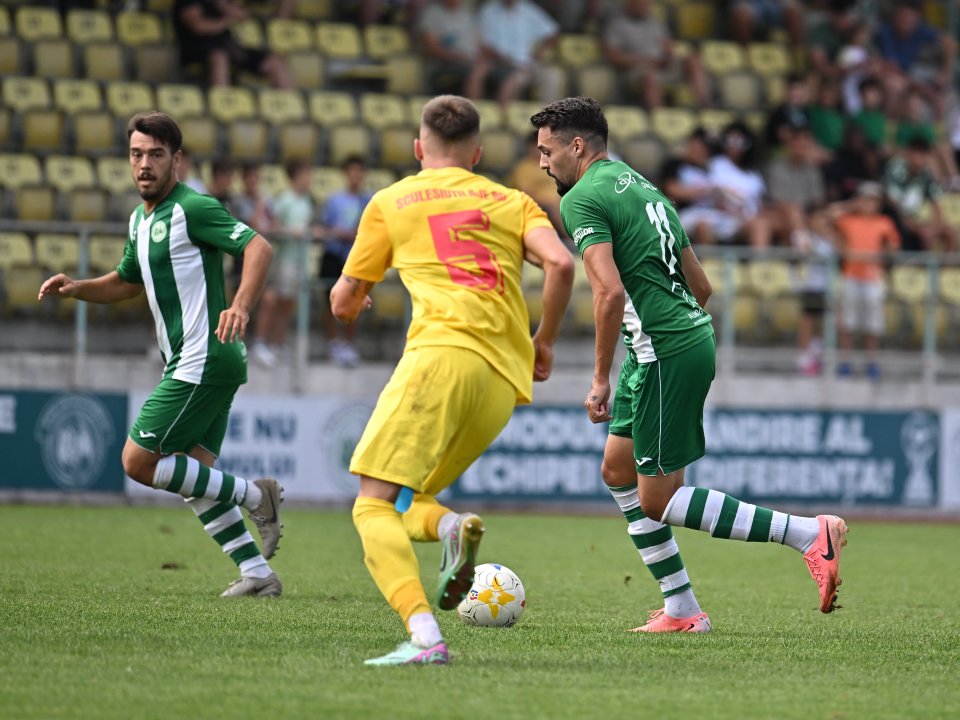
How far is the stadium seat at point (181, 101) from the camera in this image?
1719cm

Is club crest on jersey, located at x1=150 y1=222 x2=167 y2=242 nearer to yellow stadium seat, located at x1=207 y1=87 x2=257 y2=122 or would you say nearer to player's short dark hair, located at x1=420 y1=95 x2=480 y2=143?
player's short dark hair, located at x1=420 y1=95 x2=480 y2=143

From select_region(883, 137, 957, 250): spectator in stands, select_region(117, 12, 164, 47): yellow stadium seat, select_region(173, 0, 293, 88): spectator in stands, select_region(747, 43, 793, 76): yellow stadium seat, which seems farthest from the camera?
select_region(747, 43, 793, 76): yellow stadium seat

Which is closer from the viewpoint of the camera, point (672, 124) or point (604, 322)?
point (604, 322)

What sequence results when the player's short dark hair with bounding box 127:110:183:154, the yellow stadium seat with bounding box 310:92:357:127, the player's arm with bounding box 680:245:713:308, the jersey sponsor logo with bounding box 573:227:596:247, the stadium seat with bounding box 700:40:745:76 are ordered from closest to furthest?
the jersey sponsor logo with bounding box 573:227:596:247 < the player's arm with bounding box 680:245:713:308 < the player's short dark hair with bounding box 127:110:183:154 < the yellow stadium seat with bounding box 310:92:357:127 < the stadium seat with bounding box 700:40:745:76

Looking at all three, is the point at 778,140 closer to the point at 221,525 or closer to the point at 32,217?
the point at 32,217

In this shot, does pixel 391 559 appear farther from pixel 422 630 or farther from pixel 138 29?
pixel 138 29

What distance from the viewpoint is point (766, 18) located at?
71.8 feet

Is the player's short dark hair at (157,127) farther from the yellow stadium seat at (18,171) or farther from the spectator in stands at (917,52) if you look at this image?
the spectator in stands at (917,52)

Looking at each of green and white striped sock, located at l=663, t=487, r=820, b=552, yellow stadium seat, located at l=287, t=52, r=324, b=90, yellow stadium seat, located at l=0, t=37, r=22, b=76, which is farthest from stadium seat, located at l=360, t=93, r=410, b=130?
green and white striped sock, located at l=663, t=487, r=820, b=552

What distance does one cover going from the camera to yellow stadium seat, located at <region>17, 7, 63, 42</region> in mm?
17375

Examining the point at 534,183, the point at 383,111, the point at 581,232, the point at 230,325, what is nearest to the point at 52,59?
the point at 383,111

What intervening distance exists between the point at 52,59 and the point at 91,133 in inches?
52.0

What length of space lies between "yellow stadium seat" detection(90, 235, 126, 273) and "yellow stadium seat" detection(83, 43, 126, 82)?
4237mm

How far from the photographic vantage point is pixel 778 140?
18984 millimetres
